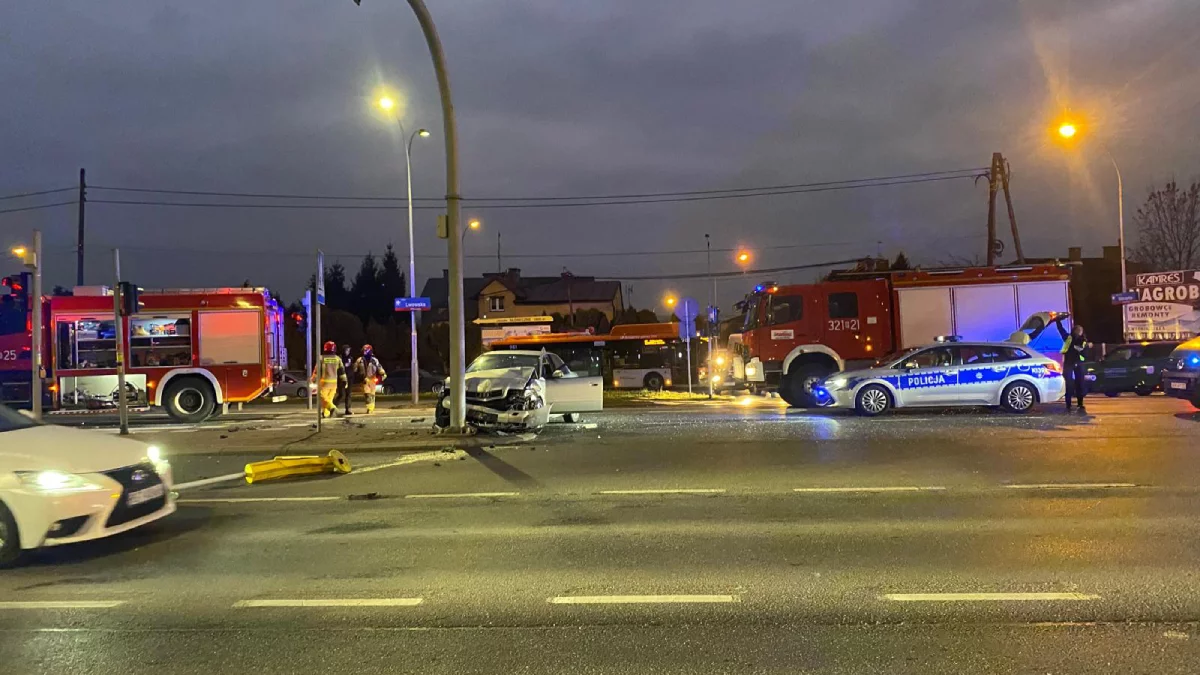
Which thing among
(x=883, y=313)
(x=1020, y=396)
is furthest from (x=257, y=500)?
(x=883, y=313)

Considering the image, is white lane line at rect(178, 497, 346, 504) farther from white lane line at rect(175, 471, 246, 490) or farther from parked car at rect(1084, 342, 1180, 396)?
parked car at rect(1084, 342, 1180, 396)

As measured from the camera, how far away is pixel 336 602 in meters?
5.10

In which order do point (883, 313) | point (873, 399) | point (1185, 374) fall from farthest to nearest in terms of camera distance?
point (883, 313)
point (873, 399)
point (1185, 374)

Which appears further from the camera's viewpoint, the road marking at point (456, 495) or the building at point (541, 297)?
the building at point (541, 297)

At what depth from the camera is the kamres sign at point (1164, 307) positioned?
1176 inches

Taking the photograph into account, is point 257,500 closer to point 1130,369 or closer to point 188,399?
point 188,399

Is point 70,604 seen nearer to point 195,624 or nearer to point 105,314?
point 195,624

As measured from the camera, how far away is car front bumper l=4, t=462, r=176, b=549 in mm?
5926

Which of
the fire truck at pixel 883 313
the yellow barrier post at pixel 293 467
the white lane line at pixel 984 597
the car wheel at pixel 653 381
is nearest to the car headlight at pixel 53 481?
the yellow barrier post at pixel 293 467

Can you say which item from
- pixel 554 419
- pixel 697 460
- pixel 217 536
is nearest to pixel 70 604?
pixel 217 536

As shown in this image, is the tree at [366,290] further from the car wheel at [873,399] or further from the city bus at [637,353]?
the car wheel at [873,399]

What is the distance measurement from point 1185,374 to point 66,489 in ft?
58.6

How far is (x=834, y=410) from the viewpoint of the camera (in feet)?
56.1

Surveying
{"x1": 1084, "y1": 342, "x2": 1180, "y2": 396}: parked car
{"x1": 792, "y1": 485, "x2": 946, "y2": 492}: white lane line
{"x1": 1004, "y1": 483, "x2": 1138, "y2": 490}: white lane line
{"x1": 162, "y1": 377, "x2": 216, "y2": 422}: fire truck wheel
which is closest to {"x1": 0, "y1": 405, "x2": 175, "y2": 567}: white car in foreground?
{"x1": 792, "y1": 485, "x2": 946, "y2": 492}: white lane line
